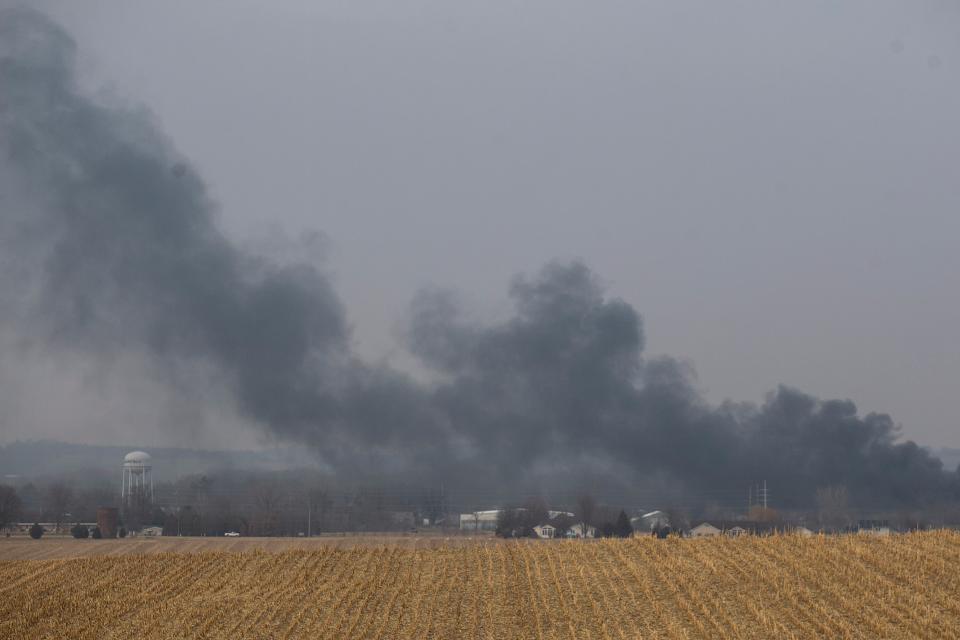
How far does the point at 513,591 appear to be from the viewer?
43.5 m

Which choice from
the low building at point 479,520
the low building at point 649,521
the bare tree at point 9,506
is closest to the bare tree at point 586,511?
the low building at point 649,521

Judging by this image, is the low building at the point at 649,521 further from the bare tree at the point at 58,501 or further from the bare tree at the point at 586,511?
the bare tree at the point at 58,501

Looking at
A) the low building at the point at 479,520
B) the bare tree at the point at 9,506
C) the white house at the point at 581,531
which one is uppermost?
the bare tree at the point at 9,506

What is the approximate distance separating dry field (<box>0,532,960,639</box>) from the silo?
2524 inches

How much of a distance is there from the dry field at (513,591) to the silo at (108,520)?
64.1 meters

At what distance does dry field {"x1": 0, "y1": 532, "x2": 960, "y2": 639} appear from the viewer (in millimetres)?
37219

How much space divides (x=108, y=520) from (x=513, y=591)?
88001 mm

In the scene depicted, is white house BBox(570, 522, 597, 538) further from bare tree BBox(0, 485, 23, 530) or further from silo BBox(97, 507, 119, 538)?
bare tree BBox(0, 485, 23, 530)

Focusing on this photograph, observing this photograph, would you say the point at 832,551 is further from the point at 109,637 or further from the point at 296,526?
the point at 296,526

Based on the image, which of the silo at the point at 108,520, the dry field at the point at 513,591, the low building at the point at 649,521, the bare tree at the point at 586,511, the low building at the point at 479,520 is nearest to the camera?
the dry field at the point at 513,591

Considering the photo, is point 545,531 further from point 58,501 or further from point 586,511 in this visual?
point 58,501

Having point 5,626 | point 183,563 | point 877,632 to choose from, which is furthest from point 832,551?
point 5,626

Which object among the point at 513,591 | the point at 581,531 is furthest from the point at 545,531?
the point at 513,591

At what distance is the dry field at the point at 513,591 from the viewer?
37.2 metres
